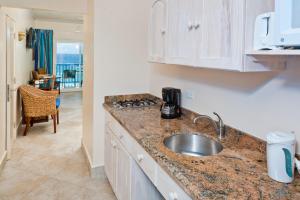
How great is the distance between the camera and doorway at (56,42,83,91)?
32.3 ft

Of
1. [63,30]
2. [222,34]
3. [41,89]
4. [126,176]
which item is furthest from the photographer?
[63,30]

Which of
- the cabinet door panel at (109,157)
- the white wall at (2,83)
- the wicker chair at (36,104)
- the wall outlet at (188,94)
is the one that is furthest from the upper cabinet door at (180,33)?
the wicker chair at (36,104)

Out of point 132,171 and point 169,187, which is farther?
point 132,171

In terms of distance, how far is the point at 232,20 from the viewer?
4.36 feet

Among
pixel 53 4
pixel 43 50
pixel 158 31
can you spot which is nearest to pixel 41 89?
pixel 43 50

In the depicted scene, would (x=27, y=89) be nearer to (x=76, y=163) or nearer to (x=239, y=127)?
(x=76, y=163)

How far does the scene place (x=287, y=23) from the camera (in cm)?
98

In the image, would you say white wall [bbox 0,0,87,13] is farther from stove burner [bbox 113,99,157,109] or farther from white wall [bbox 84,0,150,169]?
stove burner [bbox 113,99,157,109]

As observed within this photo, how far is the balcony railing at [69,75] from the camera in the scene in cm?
1011

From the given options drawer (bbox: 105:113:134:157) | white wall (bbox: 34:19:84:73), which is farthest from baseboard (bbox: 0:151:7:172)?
white wall (bbox: 34:19:84:73)

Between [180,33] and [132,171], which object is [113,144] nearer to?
[132,171]

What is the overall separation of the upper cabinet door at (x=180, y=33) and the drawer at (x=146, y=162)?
69 cm

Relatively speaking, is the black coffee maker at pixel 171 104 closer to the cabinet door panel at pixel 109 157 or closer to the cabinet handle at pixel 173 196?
the cabinet door panel at pixel 109 157

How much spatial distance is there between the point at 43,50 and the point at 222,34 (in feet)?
26.9
